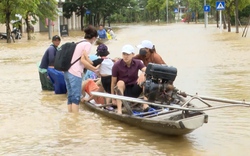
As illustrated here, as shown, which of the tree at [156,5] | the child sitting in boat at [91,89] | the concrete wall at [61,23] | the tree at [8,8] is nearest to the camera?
the child sitting in boat at [91,89]

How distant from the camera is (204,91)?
11.9m

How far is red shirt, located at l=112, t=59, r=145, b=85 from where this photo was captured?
A: 8.70 m

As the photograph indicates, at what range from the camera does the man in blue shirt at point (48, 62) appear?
12.2m

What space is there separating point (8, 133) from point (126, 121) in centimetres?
192

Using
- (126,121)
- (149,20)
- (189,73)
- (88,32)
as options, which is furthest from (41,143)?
(149,20)

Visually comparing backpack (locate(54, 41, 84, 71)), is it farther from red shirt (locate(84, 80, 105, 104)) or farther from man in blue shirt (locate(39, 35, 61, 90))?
man in blue shirt (locate(39, 35, 61, 90))

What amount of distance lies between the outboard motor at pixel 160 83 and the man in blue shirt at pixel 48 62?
5.21m

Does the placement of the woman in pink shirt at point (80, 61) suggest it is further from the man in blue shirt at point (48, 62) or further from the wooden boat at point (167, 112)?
the man in blue shirt at point (48, 62)

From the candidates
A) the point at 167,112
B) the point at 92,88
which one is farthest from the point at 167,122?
Answer: the point at 92,88

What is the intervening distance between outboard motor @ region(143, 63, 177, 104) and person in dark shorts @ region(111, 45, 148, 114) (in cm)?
117

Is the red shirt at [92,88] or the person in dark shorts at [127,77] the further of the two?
the red shirt at [92,88]

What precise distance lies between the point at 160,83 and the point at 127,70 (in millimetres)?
1482

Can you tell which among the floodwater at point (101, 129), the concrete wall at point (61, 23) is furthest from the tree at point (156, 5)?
the floodwater at point (101, 129)

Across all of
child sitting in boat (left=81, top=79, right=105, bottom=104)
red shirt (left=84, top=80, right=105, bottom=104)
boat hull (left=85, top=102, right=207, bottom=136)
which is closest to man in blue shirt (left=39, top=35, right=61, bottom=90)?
child sitting in boat (left=81, top=79, right=105, bottom=104)
